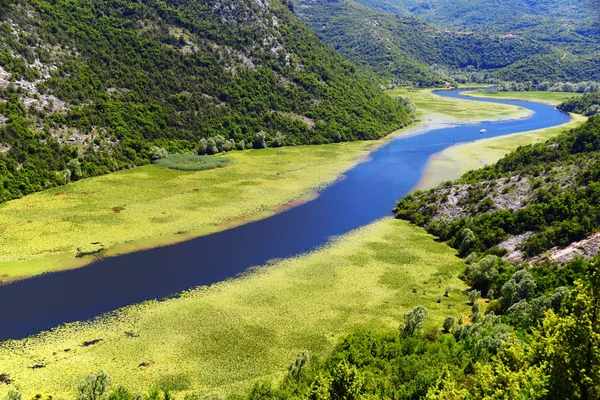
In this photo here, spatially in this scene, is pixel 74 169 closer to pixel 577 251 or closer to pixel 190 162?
pixel 190 162

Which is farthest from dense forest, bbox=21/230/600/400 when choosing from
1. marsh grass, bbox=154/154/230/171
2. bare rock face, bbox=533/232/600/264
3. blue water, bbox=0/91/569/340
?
marsh grass, bbox=154/154/230/171

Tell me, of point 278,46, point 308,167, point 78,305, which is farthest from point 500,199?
point 278,46

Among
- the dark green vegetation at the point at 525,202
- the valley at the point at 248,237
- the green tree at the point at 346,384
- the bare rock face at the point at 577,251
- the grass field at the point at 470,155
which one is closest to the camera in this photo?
the green tree at the point at 346,384

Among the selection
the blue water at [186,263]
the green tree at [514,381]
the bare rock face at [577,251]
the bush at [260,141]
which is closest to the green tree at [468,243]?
the bare rock face at [577,251]

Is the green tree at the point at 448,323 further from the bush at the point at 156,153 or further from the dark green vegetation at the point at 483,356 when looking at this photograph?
the bush at the point at 156,153

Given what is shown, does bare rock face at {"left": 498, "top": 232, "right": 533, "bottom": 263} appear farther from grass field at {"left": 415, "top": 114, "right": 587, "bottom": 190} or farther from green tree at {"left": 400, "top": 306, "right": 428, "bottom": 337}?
grass field at {"left": 415, "top": 114, "right": 587, "bottom": 190}
